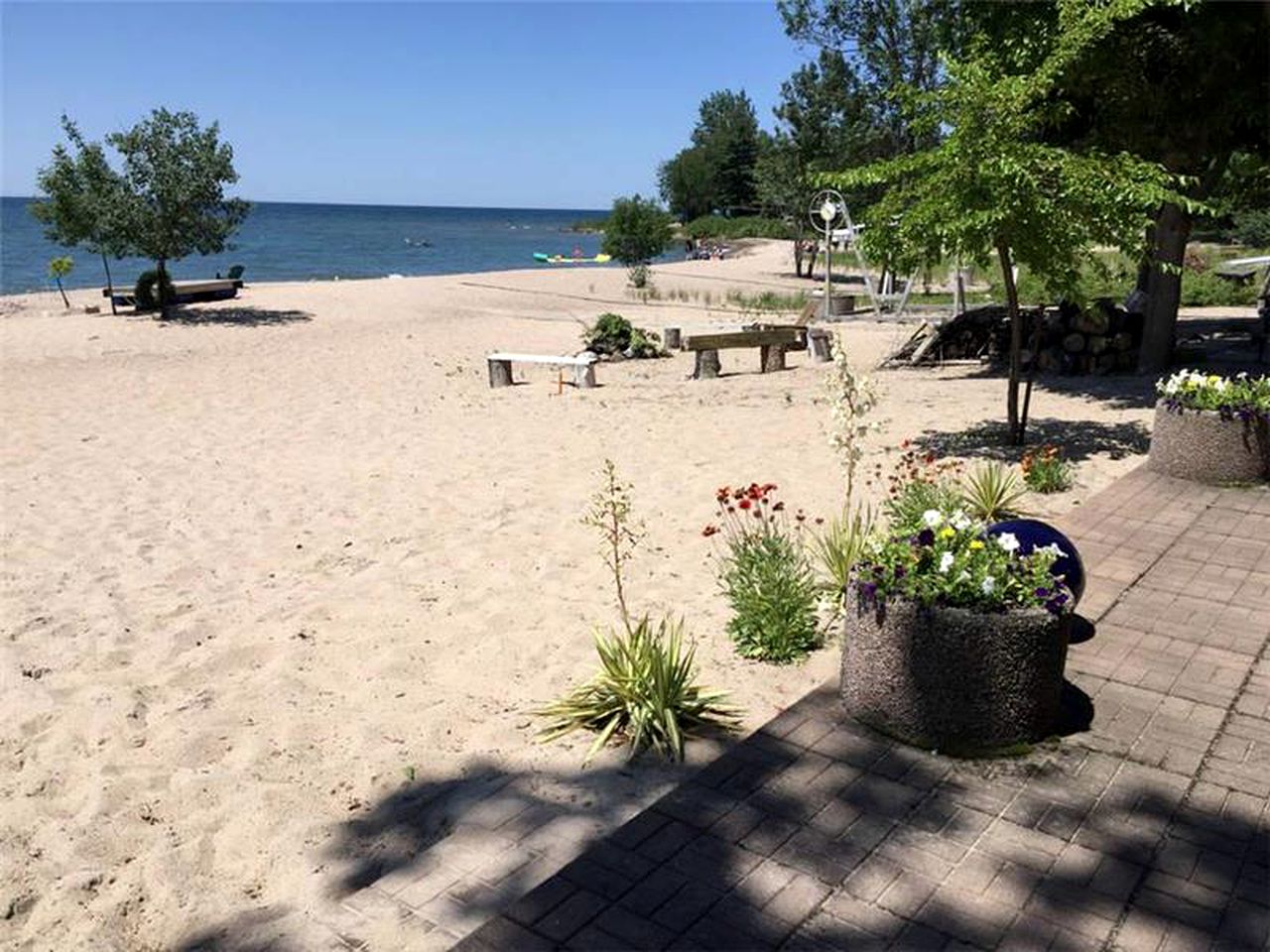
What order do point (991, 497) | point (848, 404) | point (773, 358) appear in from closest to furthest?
point (848, 404), point (991, 497), point (773, 358)

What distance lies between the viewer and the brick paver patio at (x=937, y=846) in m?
2.92

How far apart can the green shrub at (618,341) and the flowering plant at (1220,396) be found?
34.9ft

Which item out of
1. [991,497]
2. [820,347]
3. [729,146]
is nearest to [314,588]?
[991,497]

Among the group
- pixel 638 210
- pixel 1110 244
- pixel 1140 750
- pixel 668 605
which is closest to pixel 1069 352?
pixel 1110 244

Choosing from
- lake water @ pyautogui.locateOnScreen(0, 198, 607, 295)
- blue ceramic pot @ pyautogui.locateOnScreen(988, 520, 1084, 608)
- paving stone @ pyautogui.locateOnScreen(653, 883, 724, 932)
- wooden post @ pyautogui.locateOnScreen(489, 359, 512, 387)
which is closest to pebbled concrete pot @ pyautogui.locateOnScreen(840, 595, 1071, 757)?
blue ceramic pot @ pyautogui.locateOnScreen(988, 520, 1084, 608)

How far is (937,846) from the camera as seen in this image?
3.30m

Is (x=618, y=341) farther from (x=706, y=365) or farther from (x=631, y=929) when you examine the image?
(x=631, y=929)

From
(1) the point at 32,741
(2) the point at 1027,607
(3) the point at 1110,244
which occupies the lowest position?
(1) the point at 32,741

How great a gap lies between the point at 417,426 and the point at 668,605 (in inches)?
267

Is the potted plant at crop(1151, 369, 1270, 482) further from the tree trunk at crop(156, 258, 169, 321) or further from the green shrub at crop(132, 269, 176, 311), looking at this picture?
the green shrub at crop(132, 269, 176, 311)

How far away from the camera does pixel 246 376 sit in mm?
16609

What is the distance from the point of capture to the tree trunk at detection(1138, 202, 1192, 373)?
491 inches

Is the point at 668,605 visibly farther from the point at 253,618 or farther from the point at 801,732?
the point at 253,618

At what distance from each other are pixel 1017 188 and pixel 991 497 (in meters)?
2.93
